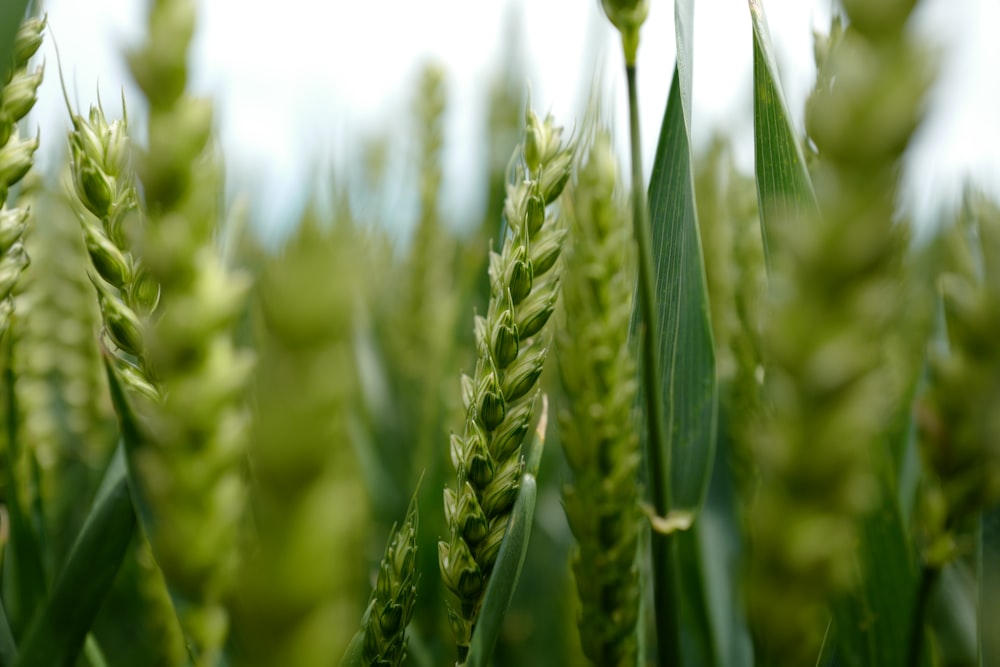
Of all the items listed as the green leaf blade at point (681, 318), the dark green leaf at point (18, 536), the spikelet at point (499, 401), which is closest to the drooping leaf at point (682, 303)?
the green leaf blade at point (681, 318)

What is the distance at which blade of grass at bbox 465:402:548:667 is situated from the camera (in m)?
Result: 0.51

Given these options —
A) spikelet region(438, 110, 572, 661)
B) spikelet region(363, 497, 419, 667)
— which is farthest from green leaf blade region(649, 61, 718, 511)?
spikelet region(363, 497, 419, 667)

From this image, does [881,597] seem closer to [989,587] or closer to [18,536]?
[989,587]

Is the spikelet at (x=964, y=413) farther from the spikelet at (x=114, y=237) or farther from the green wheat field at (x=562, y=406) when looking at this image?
the spikelet at (x=114, y=237)

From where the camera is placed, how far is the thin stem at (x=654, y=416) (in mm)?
554

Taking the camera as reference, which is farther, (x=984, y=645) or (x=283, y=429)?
(x=984, y=645)

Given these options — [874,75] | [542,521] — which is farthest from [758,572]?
[542,521]

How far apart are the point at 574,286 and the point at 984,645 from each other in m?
0.42

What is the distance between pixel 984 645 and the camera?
581 millimetres

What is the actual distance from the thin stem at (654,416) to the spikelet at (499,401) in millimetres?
76

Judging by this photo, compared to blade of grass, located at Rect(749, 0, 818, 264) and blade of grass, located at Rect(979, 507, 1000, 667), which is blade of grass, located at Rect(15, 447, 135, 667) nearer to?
blade of grass, located at Rect(749, 0, 818, 264)

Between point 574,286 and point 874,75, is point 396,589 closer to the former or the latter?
point 574,286

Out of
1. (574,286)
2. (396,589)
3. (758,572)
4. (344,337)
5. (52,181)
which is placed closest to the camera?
(344,337)

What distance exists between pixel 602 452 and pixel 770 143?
0.97 feet
